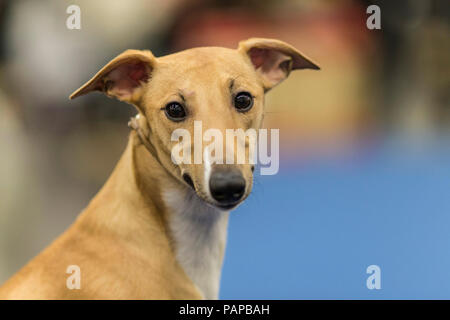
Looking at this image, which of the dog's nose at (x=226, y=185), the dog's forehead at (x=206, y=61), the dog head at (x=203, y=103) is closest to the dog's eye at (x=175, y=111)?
the dog head at (x=203, y=103)

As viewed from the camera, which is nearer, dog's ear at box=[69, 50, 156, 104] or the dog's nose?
the dog's nose

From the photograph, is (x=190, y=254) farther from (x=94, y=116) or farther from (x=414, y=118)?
(x=414, y=118)

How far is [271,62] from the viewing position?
6.39 feet

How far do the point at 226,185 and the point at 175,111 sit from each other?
33cm

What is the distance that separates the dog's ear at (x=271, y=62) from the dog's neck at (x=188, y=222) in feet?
1.51

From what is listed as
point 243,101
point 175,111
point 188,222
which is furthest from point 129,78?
point 188,222

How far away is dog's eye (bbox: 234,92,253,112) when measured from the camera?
5.70 ft

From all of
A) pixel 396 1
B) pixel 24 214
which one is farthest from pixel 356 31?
pixel 24 214

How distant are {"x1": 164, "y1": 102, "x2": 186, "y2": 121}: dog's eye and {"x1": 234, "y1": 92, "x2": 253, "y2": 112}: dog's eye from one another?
168mm

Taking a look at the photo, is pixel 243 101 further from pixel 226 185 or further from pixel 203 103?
pixel 226 185

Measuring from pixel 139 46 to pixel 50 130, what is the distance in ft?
3.09

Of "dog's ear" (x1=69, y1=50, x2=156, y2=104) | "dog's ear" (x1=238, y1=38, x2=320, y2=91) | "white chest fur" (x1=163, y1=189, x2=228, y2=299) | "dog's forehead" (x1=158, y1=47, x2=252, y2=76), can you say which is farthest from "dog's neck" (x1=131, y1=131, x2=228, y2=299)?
"dog's ear" (x1=238, y1=38, x2=320, y2=91)

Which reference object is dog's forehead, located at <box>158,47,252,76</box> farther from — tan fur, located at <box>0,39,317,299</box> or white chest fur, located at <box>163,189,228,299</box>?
white chest fur, located at <box>163,189,228,299</box>

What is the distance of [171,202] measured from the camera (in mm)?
1847
